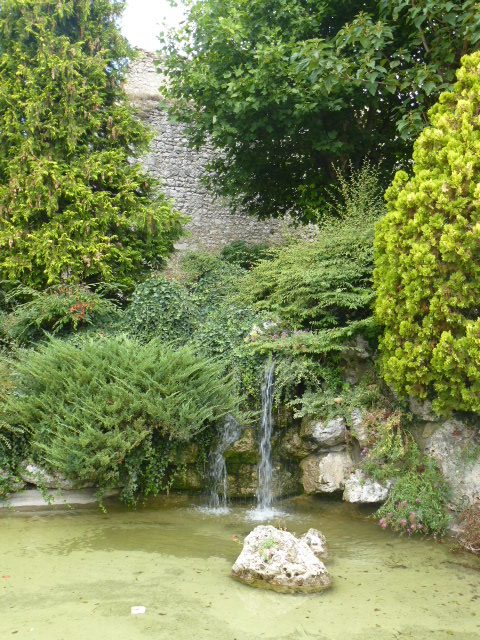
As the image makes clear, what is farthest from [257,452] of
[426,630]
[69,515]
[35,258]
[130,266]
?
[35,258]

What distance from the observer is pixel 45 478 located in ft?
18.1

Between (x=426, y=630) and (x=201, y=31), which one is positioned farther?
(x=201, y=31)

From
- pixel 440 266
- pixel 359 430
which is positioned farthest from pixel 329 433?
pixel 440 266

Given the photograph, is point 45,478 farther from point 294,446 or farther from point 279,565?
point 279,565

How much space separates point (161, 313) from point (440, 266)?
11.8 feet

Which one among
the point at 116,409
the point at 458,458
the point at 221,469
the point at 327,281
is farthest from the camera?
the point at 327,281

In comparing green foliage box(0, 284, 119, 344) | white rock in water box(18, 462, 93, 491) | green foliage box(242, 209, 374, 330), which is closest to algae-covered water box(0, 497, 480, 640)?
white rock in water box(18, 462, 93, 491)

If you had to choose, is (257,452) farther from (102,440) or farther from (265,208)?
(265,208)

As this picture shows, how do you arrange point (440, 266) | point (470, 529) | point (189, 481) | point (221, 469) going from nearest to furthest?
point (470, 529)
point (440, 266)
point (189, 481)
point (221, 469)

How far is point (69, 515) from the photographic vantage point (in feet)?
17.5

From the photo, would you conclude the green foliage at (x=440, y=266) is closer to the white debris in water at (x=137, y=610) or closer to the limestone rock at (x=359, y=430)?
the limestone rock at (x=359, y=430)

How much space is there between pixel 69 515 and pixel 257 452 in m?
2.00

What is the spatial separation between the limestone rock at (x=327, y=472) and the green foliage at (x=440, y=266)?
936mm

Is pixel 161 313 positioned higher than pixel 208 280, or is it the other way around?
pixel 208 280
